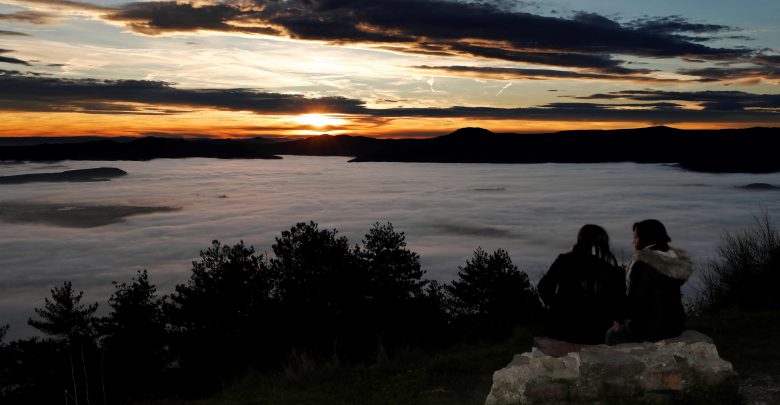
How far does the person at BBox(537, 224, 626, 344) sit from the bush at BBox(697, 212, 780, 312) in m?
9.97

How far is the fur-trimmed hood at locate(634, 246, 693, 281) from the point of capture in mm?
7119

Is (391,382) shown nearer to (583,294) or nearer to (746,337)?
(583,294)

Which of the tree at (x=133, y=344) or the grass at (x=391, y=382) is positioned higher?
the grass at (x=391, y=382)

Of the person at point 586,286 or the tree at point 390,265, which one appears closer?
the person at point 586,286

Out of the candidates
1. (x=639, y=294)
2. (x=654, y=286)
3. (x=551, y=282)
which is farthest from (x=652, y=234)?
(x=551, y=282)

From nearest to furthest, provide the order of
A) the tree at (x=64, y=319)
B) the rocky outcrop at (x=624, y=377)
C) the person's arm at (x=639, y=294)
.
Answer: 1. the person's arm at (x=639, y=294)
2. the rocky outcrop at (x=624, y=377)
3. the tree at (x=64, y=319)

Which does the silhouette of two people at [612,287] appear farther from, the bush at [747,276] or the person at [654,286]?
the bush at [747,276]

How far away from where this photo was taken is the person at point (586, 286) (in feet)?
22.8

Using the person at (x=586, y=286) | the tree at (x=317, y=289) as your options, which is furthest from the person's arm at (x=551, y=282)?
the tree at (x=317, y=289)

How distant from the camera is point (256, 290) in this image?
3728cm

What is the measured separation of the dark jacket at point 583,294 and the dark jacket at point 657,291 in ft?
0.80

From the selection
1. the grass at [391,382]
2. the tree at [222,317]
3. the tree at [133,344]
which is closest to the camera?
the grass at [391,382]

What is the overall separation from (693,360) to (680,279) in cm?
121

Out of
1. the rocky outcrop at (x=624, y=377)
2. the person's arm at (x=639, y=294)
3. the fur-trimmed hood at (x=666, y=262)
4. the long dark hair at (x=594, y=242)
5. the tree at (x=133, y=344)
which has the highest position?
the long dark hair at (x=594, y=242)
